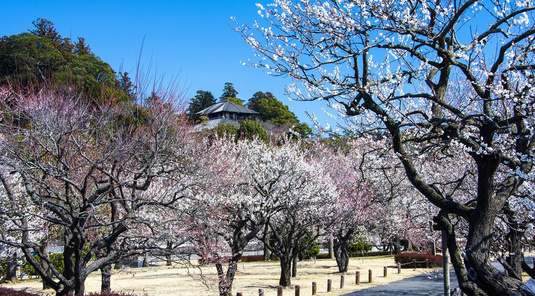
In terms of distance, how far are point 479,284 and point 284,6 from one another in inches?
178

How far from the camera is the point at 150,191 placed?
50.0 feet

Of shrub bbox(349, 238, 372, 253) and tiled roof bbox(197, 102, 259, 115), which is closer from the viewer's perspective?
shrub bbox(349, 238, 372, 253)

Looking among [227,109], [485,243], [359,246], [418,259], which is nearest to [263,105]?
[227,109]

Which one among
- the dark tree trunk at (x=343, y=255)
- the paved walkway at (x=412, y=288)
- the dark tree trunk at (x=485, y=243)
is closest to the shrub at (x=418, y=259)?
the dark tree trunk at (x=343, y=255)

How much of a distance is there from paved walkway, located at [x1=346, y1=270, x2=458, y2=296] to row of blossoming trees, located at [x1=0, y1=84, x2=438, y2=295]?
2.39 m

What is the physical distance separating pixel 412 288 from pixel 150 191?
444 inches

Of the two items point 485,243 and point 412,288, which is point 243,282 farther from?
point 485,243

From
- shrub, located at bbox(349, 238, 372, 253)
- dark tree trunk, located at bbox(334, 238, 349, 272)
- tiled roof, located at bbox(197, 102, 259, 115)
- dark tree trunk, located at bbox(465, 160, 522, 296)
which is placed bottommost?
shrub, located at bbox(349, 238, 372, 253)

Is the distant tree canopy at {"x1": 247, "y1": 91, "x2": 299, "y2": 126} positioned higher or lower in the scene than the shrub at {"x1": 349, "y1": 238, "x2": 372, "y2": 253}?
higher

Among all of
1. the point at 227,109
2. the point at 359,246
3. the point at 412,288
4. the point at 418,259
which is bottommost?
the point at 359,246

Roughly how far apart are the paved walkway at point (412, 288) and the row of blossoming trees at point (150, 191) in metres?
2.39

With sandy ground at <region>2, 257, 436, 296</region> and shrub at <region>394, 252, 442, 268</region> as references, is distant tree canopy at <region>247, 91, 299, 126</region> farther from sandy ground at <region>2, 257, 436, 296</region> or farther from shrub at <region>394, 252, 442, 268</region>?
sandy ground at <region>2, 257, 436, 296</region>

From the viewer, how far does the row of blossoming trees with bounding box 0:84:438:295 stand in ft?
27.5

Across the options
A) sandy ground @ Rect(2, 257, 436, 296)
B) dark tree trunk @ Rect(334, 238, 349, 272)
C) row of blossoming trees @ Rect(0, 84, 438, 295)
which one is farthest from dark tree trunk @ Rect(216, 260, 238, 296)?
dark tree trunk @ Rect(334, 238, 349, 272)
